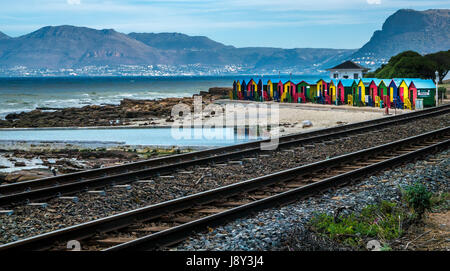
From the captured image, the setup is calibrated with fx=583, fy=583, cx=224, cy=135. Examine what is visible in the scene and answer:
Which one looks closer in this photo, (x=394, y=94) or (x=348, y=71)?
(x=394, y=94)

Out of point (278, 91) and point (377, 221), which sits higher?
point (278, 91)

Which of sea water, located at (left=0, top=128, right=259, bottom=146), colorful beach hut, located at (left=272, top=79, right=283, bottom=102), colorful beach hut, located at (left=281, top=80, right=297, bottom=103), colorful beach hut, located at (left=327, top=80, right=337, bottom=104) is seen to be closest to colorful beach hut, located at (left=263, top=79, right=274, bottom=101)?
colorful beach hut, located at (left=272, top=79, right=283, bottom=102)

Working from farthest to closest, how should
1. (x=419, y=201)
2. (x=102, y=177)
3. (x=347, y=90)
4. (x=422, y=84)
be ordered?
(x=347, y=90), (x=422, y=84), (x=102, y=177), (x=419, y=201)

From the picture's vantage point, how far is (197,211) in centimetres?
953

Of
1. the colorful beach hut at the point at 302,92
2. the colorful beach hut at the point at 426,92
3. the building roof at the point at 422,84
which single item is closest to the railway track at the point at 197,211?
the colorful beach hut at the point at 426,92

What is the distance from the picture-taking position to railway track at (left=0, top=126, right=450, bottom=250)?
7.71 m

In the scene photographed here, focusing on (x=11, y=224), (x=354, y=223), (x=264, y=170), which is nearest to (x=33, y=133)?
(x=264, y=170)

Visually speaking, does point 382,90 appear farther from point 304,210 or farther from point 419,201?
point 419,201

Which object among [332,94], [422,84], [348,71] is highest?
[348,71]

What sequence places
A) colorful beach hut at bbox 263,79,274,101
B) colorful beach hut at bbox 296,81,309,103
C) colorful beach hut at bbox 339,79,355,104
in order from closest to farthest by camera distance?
colorful beach hut at bbox 339,79,355,104 → colorful beach hut at bbox 296,81,309,103 → colorful beach hut at bbox 263,79,274,101

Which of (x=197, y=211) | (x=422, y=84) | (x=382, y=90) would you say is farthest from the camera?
(x=382, y=90)

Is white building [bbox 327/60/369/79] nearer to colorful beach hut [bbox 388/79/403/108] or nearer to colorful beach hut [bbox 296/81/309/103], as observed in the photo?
colorful beach hut [bbox 296/81/309/103]

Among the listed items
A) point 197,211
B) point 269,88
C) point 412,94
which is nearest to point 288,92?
point 269,88
